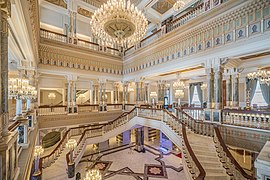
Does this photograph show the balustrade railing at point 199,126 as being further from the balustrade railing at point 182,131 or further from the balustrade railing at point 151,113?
the balustrade railing at point 151,113

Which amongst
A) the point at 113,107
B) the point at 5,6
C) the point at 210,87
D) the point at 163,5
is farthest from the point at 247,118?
the point at 163,5

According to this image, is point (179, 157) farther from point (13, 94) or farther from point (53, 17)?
point (53, 17)

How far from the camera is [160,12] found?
37.8ft

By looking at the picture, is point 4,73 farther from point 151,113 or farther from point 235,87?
point 235,87

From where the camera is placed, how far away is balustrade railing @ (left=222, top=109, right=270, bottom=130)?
4629 mm

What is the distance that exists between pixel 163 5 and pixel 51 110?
11.3m

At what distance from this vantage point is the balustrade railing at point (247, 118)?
4629 millimetres

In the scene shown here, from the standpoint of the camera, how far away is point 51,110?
357 inches

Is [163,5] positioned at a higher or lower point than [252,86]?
higher

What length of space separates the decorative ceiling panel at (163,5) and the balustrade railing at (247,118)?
8.85 metres

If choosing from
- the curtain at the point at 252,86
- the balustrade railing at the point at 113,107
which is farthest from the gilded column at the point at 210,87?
the balustrade railing at the point at 113,107

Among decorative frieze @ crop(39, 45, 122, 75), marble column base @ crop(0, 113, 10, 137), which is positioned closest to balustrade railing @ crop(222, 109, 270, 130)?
marble column base @ crop(0, 113, 10, 137)

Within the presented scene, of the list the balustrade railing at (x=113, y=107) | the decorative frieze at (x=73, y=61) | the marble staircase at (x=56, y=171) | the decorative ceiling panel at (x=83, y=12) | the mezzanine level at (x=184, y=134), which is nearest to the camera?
the mezzanine level at (x=184, y=134)

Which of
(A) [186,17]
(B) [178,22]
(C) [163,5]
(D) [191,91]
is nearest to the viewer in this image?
(A) [186,17]
